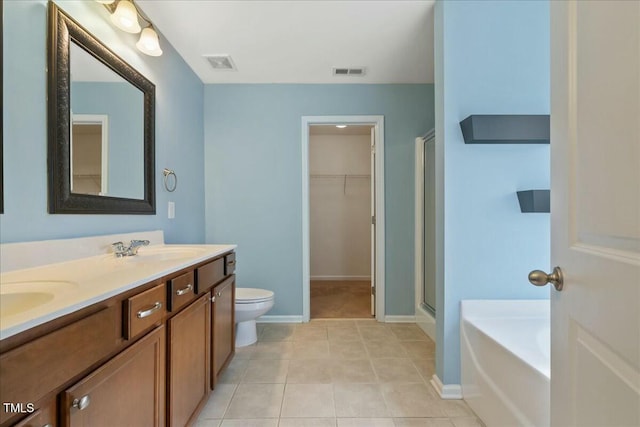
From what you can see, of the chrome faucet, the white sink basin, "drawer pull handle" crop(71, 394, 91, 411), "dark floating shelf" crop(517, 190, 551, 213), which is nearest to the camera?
"drawer pull handle" crop(71, 394, 91, 411)

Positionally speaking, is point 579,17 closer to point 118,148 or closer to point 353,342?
point 118,148

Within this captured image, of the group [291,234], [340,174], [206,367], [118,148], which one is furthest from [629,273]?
[340,174]

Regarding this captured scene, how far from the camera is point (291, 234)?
2.76 m

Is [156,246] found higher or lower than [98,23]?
lower

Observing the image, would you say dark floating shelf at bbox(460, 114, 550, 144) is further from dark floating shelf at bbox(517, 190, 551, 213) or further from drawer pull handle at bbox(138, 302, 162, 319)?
drawer pull handle at bbox(138, 302, 162, 319)

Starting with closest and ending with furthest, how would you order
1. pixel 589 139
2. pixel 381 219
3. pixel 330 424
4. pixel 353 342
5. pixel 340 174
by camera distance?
1. pixel 589 139
2. pixel 330 424
3. pixel 353 342
4. pixel 381 219
5. pixel 340 174

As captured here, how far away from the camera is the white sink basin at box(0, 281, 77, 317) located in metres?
0.78

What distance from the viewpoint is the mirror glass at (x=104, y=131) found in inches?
50.9

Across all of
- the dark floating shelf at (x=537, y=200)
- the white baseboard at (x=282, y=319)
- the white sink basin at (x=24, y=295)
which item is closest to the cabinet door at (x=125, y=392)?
the white sink basin at (x=24, y=295)

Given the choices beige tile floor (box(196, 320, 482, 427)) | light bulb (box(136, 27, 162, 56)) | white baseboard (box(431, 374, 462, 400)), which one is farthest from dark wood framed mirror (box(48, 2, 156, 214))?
white baseboard (box(431, 374, 462, 400))

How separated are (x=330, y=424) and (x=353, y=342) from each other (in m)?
0.95

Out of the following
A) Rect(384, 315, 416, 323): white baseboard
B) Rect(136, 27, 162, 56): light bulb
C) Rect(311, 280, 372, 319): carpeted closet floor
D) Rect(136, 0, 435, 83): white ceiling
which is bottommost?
Rect(311, 280, 372, 319): carpeted closet floor

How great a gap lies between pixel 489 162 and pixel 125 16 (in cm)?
210

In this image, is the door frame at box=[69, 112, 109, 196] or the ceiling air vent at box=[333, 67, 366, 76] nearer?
the door frame at box=[69, 112, 109, 196]
